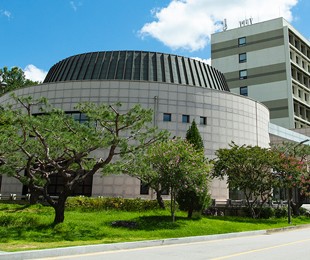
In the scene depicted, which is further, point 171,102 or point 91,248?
point 171,102

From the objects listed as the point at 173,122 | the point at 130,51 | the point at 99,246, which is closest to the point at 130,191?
the point at 173,122

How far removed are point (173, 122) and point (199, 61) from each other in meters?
11.4

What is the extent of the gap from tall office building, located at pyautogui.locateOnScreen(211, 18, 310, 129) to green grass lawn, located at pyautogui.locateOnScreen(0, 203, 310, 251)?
4580 centimetres

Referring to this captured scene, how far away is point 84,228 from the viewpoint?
17.1m

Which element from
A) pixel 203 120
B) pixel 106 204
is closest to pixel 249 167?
pixel 203 120

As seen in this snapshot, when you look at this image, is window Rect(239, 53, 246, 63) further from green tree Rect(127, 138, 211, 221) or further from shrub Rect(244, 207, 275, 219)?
green tree Rect(127, 138, 211, 221)

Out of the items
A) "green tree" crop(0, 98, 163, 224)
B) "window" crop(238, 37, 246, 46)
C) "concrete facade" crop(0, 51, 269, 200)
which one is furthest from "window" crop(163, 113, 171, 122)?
"window" crop(238, 37, 246, 46)

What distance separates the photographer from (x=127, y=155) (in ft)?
59.9

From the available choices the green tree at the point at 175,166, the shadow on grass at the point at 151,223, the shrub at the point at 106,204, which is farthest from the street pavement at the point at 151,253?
Answer: the shrub at the point at 106,204

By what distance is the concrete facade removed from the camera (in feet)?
114

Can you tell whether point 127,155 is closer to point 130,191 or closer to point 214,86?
point 130,191

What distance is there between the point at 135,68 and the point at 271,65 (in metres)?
38.4

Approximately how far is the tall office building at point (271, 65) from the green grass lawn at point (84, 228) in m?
45.8

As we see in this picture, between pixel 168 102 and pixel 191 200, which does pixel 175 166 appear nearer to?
pixel 191 200
